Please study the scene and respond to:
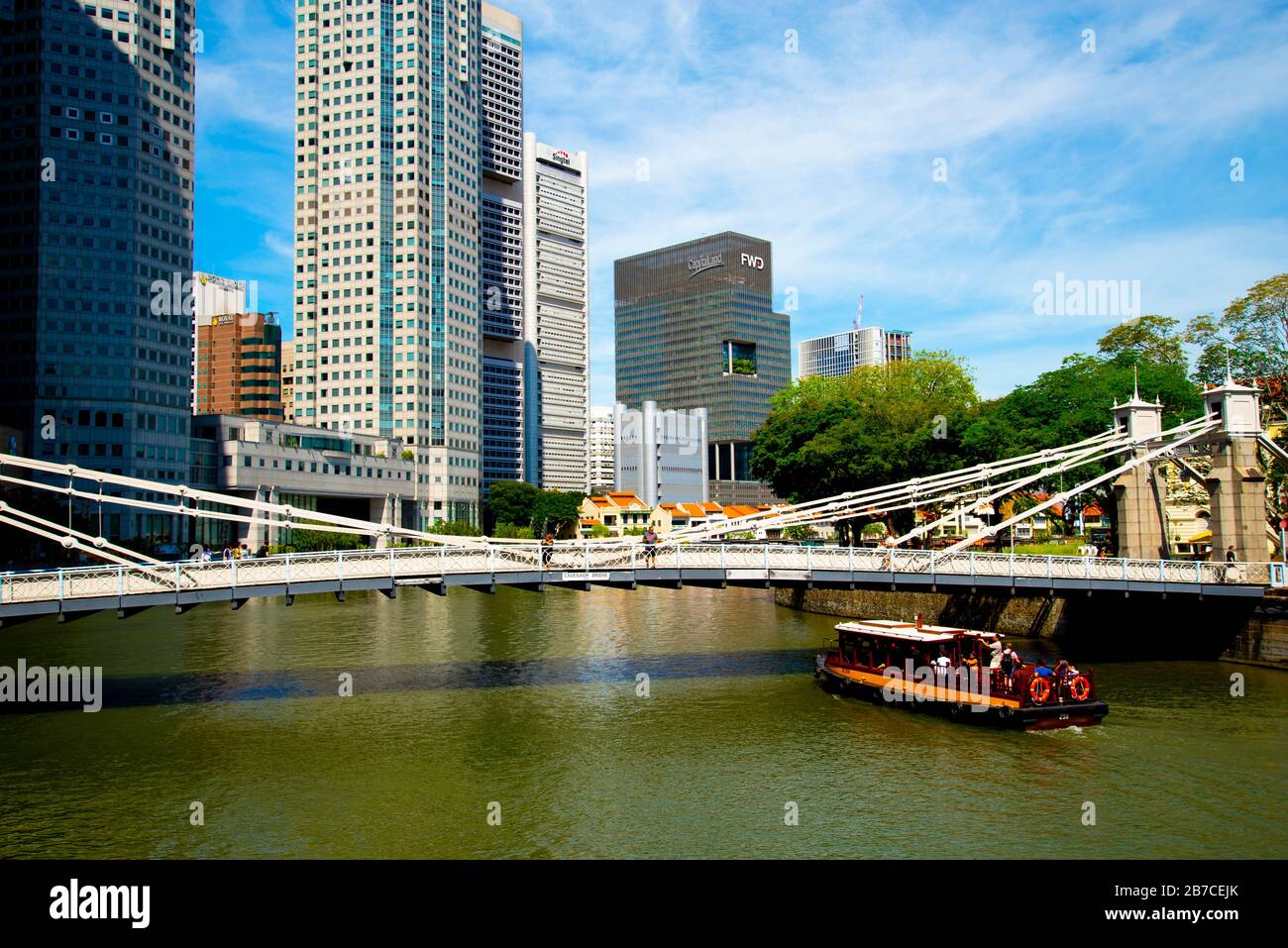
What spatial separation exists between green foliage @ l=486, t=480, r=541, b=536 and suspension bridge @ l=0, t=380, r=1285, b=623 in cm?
10648

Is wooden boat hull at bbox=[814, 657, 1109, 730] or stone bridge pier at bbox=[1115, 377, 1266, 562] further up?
stone bridge pier at bbox=[1115, 377, 1266, 562]

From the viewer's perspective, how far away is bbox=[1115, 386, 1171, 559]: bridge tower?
45.8m

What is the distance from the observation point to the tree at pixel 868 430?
74.2m

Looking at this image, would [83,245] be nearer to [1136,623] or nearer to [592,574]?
[592,574]

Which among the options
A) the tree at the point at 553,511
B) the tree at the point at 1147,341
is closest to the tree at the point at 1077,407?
the tree at the point at 1147,341

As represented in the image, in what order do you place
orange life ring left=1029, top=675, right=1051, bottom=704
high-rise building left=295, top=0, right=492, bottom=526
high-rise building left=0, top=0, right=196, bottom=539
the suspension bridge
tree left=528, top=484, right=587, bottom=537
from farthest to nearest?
1. high-rise building left=295, top=0, right=492, bottom=526
2. tree left=528, top=484, right=587, bottom=537
3. high-rise building left=0, top=0, right=196, bottom=539
4. the suspension bridge
5. orange life ring left=1029, top=675, right=1051, bottom=704

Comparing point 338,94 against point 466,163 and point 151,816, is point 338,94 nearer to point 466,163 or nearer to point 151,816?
point 466,163

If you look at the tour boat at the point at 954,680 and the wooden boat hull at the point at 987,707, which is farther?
the tour boat at the point at 954,680

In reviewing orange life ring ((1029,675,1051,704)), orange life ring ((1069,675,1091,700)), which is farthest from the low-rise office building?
orange life ring ((1069,675,1091,700))

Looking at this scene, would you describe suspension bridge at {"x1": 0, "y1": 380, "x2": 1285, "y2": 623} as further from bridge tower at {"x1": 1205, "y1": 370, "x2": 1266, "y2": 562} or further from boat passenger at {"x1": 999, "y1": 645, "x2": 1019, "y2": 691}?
boat passenger at {"x1": 999, "y1": 645, "x2": 1019, "y2": 691}

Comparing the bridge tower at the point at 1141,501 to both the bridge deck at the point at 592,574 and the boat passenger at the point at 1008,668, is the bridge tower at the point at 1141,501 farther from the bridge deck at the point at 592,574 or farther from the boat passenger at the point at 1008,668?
the boat passenger at the point at 1008,668

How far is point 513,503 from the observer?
149 meters
